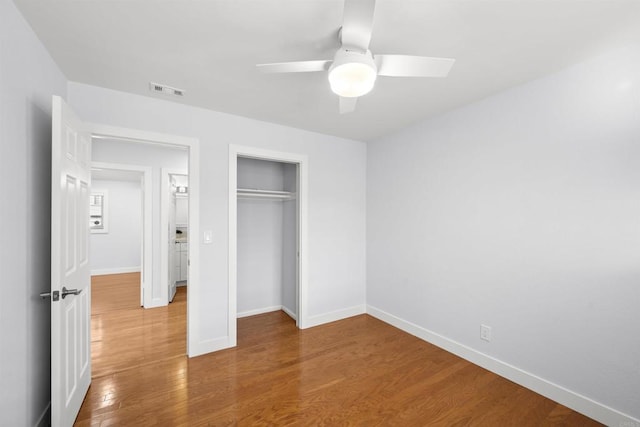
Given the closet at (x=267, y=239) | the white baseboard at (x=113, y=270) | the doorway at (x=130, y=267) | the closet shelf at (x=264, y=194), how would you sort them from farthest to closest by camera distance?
the white baseboard at (x=113, y=270), the closet at (x=267, y=239), the closet shelf at (x=264, y=194), the doorway at (x=130, y=267)

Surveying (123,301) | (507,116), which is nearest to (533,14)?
(507,116)

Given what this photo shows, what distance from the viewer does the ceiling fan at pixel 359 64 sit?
1283 millimetres

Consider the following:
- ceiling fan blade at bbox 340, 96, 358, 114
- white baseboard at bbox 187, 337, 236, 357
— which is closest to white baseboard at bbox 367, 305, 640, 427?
white baseboard at bbox 187, 337, 236, 357

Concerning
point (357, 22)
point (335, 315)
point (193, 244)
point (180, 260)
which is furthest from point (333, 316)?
point (180, 260)

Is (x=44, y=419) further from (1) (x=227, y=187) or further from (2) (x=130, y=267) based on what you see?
(2) (x=130, y=267)

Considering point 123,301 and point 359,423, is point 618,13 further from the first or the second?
point 123,301

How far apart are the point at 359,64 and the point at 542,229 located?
1.96m

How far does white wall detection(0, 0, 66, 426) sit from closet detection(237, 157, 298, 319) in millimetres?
2032

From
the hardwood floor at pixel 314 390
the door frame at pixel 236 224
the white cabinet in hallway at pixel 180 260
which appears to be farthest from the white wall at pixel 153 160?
the door frame at pixel 236 224

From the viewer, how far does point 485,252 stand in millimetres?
2479

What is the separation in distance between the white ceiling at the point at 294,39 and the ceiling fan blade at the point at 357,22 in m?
0.21

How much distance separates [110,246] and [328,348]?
21.1 ft

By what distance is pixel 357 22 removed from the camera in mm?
1250

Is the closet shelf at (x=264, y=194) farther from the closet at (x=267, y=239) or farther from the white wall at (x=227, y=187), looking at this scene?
the white wall at (x=227, y=187)
